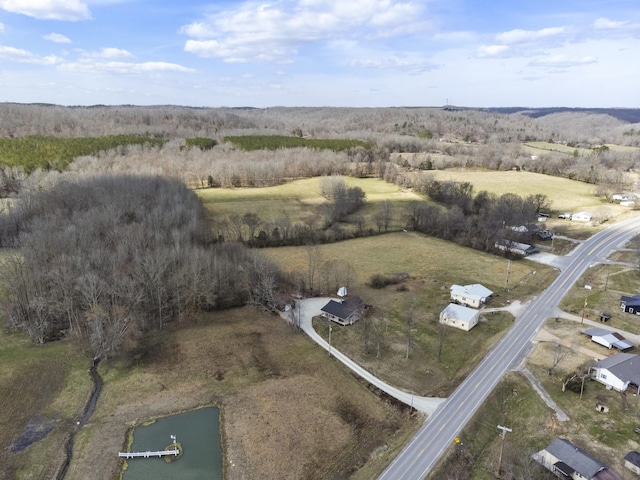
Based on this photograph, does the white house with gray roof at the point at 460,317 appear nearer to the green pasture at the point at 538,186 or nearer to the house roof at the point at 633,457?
the house roof at the point at 633,457

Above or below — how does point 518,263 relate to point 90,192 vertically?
below

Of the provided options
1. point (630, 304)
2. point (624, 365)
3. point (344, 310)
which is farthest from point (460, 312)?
point (630, 304)

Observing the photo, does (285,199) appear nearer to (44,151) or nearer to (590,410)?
(44,151)

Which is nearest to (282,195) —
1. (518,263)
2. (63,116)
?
(518,263)

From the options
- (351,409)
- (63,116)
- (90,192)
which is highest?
(63,116)

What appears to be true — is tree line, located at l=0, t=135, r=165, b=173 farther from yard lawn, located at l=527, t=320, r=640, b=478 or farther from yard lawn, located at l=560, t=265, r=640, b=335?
yard lawn, located at l=560, t=265, r=640, b=335


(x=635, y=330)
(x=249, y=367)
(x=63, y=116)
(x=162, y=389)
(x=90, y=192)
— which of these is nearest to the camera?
(x=162, y=389)

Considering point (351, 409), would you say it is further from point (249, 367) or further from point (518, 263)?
point (518, 263)
